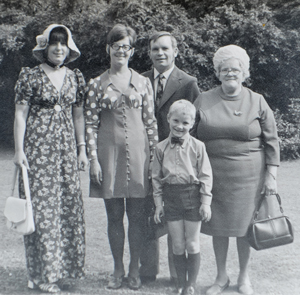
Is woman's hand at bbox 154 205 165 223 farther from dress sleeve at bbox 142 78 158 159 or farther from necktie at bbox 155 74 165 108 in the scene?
necktie at bbox 155 74 165 108

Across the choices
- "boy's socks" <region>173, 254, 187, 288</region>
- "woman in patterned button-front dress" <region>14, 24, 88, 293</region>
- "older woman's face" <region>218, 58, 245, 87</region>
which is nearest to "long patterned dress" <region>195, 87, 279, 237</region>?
"older woman's face" <region>218, 58, 245, 87</region>

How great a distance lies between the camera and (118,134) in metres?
3.64

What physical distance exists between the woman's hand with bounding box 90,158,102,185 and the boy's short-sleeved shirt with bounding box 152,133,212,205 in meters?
0.50

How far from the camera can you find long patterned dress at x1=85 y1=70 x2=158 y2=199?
3643mm

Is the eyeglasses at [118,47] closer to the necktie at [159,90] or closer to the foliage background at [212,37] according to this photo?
the necktie at [159,90]

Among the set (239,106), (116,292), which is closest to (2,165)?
(116,292)

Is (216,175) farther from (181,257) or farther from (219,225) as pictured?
(181,257)

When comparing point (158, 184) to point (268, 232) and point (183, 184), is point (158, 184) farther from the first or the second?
point (268, 232)

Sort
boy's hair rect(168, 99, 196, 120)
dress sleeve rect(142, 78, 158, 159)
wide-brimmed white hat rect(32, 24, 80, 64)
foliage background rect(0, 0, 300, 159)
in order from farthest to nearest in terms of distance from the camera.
A: foliage background rect(0, 0, 300, 159) < dress sleeve rect(142, 78, 158, 159) < wide-brimmed white hat rect(32, 24, 80, 64) < boy's hair rect(168, 99, 196, 120)

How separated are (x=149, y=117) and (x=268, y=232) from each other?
1.37 meters

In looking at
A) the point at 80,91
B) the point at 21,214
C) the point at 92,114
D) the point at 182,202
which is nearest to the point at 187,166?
the point at 182,202

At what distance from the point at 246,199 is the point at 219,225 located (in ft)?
1.03

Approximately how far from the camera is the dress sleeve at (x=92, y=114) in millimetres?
3646

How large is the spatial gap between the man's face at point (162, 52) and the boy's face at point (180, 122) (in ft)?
2.15
